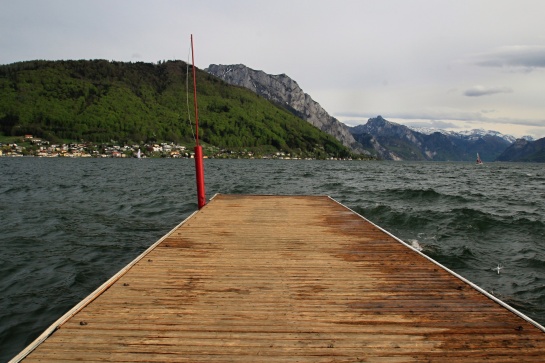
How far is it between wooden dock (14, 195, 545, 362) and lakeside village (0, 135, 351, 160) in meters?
136

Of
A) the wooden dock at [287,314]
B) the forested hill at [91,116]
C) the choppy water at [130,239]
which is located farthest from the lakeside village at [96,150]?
the wooden dock at [287,314]

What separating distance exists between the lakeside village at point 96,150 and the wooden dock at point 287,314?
13646 cm

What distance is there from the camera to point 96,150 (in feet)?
456

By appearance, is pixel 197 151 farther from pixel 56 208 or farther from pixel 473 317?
pixel 473 317

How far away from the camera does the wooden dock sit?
3727 mm

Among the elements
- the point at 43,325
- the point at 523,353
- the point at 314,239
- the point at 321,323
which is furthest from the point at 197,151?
the point at 523,353

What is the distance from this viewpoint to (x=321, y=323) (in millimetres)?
4355

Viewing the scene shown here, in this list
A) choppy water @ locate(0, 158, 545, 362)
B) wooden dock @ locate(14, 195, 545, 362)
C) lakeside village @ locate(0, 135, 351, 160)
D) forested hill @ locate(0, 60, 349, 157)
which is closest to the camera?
wooden dock @ locate(14, 195, 545, 362)

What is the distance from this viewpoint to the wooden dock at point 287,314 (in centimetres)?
373

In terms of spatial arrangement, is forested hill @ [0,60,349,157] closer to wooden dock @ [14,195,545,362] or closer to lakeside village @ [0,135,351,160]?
lakeside village @ [0,135,351,160]

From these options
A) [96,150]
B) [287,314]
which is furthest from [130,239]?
[96,150]

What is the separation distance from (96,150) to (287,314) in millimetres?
151573

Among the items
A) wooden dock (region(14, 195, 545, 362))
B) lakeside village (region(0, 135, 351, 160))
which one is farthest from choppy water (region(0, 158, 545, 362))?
lakeside village (region(0, 135, 351, 160))

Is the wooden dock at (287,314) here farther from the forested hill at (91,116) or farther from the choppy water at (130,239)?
the forested hill at (91,116)
